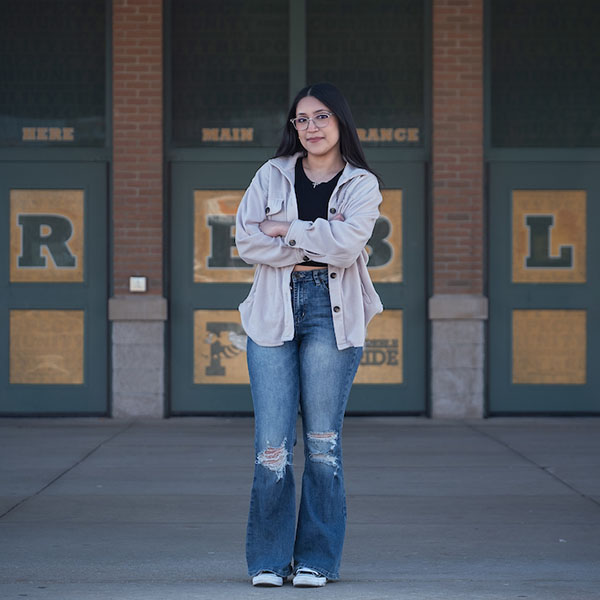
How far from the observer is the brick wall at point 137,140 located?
10.4 metres

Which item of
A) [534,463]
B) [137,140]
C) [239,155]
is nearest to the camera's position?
[534,463]

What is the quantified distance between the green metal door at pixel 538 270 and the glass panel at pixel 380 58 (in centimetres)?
105

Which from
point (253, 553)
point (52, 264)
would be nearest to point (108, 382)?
point (52, 264)

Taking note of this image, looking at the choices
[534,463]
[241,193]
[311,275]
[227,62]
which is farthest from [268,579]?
[227,62]

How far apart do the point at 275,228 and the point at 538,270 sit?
6517 mm

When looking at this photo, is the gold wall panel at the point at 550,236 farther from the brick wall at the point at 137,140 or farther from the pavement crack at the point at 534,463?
the brick wall at the point at 137,140

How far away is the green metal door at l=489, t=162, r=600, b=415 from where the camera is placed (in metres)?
10.6

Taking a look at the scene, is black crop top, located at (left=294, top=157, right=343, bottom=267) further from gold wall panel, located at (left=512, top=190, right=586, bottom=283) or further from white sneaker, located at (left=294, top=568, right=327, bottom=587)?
gold wall panel, located at (left=512, top=190, right=586, bottom=283)

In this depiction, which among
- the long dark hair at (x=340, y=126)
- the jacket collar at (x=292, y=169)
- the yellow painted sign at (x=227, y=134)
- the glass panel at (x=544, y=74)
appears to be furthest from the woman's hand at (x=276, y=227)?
the glass panel at (x=544, y=74)

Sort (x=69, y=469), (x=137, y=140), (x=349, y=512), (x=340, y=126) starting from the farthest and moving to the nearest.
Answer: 1. (x=137, y=140)
2. (x=69, y=469)
3. (x=349, y=512)
4. (x=340, y=126)

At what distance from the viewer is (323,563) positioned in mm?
4621

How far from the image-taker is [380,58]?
35.0 ft

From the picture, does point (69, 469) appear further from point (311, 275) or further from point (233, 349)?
point (311, 275)

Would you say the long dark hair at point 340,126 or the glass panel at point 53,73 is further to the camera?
the glass panel at point 53,73
